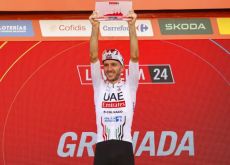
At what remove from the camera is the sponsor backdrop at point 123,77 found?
20.6 feet

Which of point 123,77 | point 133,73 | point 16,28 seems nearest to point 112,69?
point 133,73

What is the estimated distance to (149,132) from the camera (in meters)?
6.34

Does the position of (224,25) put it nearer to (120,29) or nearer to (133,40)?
(120,29)

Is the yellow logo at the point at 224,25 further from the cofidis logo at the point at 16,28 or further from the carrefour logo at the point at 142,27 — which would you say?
the cofidis logo at the point at 16,28

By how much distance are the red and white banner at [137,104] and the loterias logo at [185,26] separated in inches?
4.1

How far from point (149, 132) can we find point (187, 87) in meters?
0.57

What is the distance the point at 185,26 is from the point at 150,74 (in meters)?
0.57

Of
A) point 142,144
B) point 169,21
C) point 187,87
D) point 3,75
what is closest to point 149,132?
point 142,144

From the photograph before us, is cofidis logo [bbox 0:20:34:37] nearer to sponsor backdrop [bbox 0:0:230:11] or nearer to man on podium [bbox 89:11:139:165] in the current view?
sponsor backdrop [bbox 0:0:230:11]

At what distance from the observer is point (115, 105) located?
14.9 feet

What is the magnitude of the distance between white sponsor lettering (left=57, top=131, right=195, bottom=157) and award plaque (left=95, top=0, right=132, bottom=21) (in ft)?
6.23

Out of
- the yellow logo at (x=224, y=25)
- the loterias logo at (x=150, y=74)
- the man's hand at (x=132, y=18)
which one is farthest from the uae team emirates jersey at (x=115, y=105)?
the yellow logo at (x=224, y=25)

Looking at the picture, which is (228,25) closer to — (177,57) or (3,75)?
(177,57)

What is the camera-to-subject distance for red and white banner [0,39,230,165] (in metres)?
6.29
